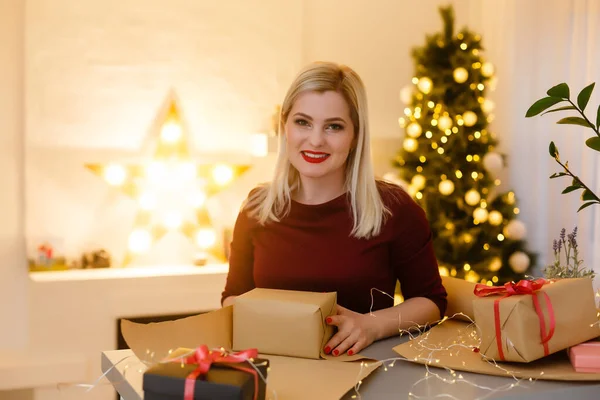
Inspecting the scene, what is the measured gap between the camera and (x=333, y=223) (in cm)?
193

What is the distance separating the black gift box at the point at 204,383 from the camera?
3.49 ft

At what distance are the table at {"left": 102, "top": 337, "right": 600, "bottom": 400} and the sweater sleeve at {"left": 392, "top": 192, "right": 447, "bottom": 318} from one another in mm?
523

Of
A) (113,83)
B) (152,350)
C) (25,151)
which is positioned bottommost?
(152,350)

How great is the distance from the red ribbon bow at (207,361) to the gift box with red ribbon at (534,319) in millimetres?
473

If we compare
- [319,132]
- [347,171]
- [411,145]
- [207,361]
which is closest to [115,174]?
[411,145]

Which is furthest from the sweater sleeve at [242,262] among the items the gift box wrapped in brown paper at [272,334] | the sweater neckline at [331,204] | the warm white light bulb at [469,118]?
the warm white light bulb at [469,118]

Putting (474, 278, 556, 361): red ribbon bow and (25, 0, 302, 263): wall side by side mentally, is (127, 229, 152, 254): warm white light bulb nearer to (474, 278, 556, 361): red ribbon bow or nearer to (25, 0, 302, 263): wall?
(25, 0, 302, 263): wall

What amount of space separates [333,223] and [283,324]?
53cm

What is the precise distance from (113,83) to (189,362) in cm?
314

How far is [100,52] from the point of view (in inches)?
157

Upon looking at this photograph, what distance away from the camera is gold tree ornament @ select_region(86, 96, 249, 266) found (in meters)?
4.05

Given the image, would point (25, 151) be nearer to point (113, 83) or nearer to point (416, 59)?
point (113, 83)

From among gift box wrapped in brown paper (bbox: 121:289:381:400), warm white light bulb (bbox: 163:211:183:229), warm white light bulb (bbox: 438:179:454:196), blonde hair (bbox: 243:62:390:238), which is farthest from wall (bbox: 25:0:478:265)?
gift box wrapped in brown paper (bbox: 121:289:381:400)

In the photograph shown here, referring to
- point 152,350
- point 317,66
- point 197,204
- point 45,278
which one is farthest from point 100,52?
point 152,350
